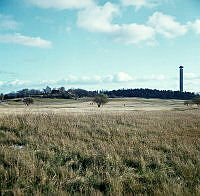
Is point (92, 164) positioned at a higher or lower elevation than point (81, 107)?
higher

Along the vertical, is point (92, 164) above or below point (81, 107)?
above

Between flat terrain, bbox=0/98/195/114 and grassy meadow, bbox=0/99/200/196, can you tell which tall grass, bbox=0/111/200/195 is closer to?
grassy meadow, bbox=0/99/200/196

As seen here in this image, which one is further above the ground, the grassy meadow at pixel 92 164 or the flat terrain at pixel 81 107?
the grassy meadow at pixel 92 164

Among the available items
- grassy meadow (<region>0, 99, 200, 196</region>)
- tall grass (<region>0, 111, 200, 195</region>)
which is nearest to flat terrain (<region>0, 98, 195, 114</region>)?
tall grass (<region>0, 111, 200, 195</region>)

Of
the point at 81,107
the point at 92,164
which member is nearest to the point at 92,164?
the point at 92,164

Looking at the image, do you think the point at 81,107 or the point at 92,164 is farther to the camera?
the point at 81,107

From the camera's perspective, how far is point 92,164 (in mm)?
8039

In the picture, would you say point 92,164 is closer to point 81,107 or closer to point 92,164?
point 92,164

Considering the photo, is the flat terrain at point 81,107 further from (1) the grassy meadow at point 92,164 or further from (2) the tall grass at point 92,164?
(1) the grassy meadow at point 92,164

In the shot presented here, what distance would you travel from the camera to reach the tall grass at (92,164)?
21.1ft

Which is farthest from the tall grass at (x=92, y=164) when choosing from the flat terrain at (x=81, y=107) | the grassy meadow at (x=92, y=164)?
the flat terrain at (x=81, y=107)

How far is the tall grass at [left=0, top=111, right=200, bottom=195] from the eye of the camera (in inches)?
253

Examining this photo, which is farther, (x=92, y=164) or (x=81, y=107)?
(x=81, y=107)

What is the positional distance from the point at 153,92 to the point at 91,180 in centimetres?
19312
